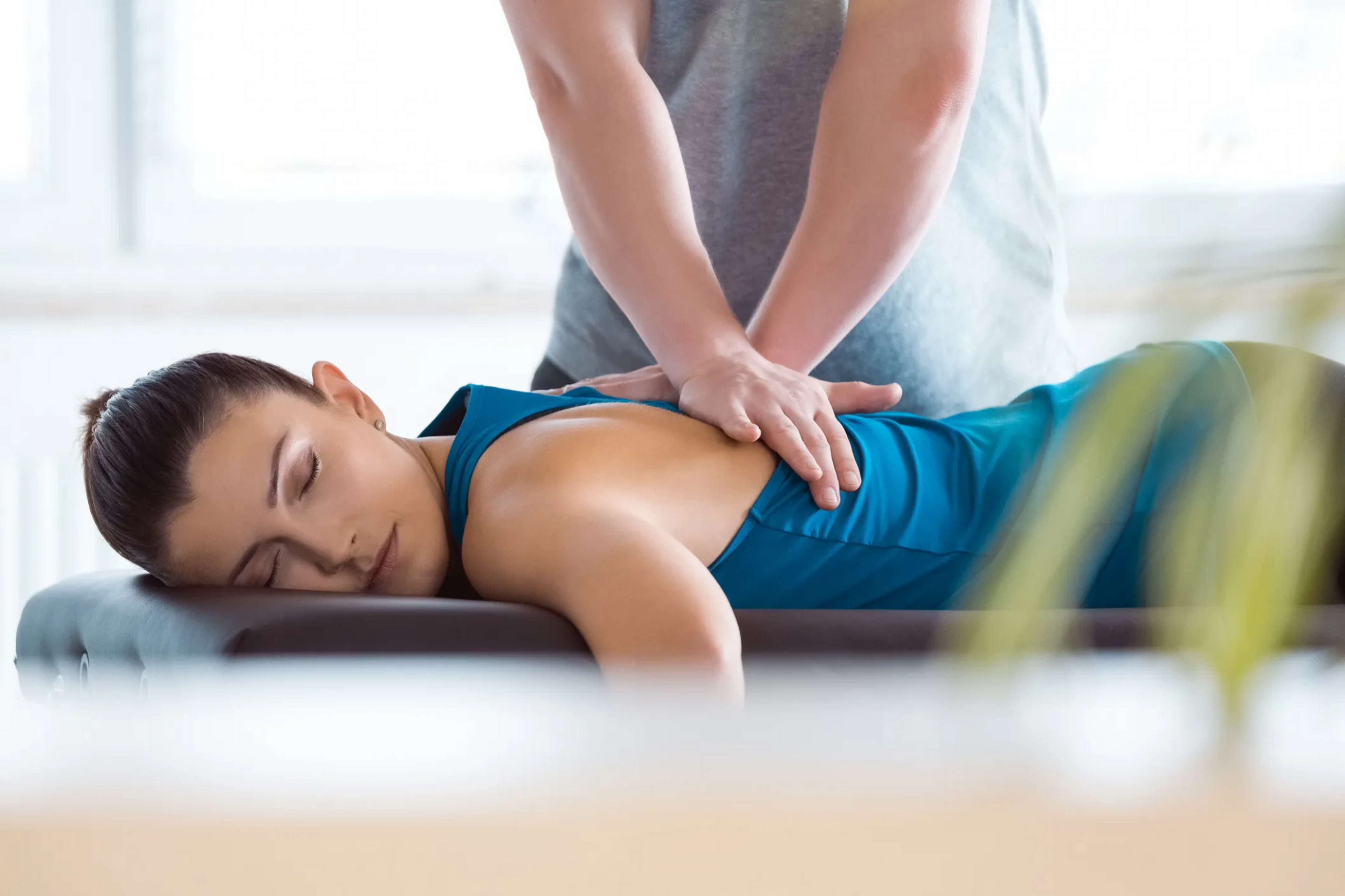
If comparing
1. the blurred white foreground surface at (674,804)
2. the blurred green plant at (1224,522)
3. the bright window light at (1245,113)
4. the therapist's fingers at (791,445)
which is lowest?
the therapist's fingers at (791,445)

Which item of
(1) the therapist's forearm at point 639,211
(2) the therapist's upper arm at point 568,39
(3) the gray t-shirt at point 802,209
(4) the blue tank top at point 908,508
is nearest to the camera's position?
(4) the blue tank top at point 908,508

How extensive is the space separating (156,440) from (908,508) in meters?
0.71

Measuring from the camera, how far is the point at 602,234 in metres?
1.58

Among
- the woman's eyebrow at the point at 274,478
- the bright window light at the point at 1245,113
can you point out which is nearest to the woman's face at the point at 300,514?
the woman's eyebrow at the point at 274,478

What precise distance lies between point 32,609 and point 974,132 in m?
1.27

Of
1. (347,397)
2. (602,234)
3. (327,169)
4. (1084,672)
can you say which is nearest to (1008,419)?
(602,234)

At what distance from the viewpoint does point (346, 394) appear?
150 centimetres

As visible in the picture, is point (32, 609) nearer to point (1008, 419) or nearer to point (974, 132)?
point (1008, 419)

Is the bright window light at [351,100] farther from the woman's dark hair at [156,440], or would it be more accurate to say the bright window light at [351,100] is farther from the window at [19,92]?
the woman's dark hair at [156,440]

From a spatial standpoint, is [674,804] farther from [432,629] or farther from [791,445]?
[791,445]

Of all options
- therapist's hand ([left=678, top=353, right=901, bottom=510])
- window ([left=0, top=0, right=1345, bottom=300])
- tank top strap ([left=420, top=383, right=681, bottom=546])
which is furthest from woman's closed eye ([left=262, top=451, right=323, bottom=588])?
window ([left=0, top=0, right=1345, bottom=300])

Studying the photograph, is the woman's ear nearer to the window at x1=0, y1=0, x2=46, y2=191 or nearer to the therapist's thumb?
the therapist's thumb

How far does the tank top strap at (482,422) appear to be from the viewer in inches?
52.4

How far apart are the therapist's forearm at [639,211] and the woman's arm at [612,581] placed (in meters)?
0.33
